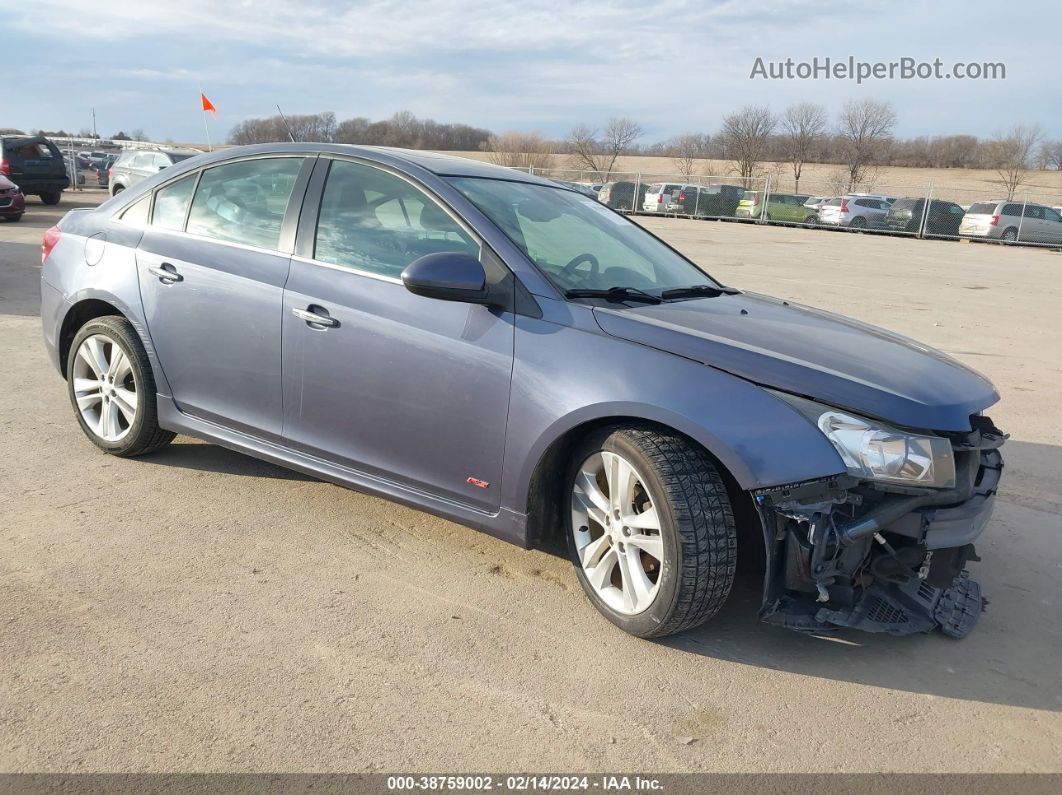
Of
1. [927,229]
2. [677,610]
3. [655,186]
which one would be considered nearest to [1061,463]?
[677,610]

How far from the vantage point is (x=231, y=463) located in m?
4.75

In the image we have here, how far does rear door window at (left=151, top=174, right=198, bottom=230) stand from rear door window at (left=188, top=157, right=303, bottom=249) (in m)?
0.06

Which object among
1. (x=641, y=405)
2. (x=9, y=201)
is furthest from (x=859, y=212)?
(x=641, y=405)

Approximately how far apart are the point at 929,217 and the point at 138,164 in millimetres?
25652

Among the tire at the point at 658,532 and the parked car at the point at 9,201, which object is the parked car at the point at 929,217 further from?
the tire at the point at 658,532

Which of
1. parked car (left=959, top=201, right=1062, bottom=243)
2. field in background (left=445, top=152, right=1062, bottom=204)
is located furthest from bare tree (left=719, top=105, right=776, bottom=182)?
parked car (left=959, top=201, right=1062, bottom=243)

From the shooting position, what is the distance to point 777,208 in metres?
35.1

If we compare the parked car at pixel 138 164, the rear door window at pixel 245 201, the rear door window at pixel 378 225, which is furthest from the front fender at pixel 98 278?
the parked car at pixel 138 164

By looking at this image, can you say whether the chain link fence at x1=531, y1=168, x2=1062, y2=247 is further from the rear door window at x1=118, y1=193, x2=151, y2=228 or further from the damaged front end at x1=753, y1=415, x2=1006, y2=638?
the damaged front end at x1=753, y1=415, x2=1006, y2=638

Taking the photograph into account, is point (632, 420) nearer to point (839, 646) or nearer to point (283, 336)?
point (839, 646)

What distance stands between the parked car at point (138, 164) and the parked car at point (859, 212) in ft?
75.6

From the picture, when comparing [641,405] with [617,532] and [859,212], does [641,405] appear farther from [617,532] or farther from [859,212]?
[859,212]

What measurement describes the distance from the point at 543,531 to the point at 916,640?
4.73 ft

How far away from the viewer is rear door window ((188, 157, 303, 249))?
407 centimetres
